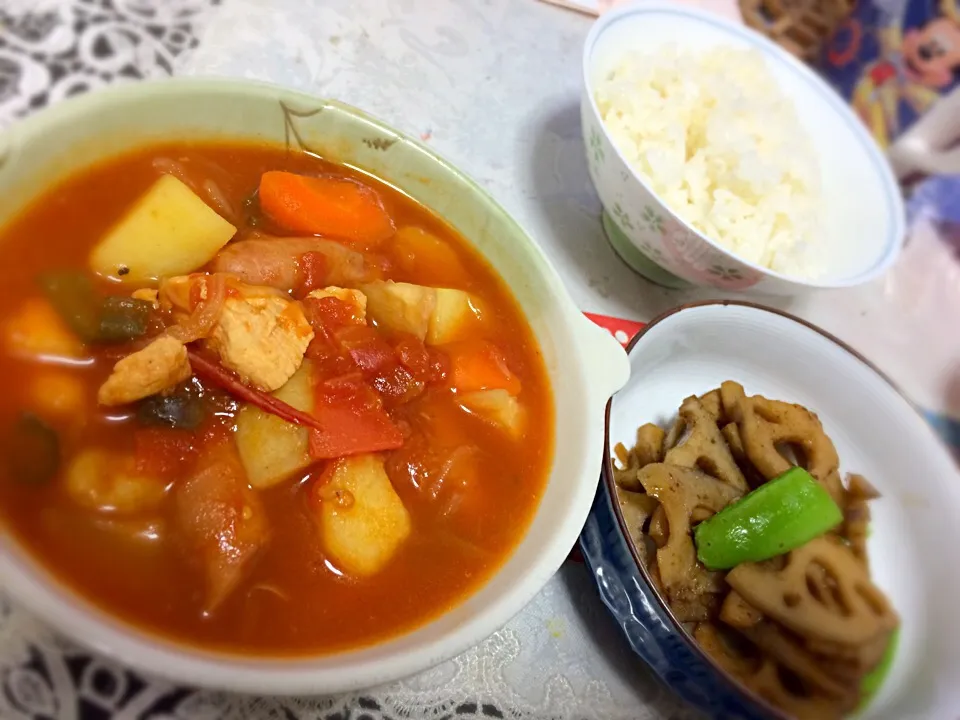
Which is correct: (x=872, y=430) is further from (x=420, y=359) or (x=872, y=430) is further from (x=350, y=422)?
(x=350, y=422)

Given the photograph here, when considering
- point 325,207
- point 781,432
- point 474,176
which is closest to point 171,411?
point 325,207

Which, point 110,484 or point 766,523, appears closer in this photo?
point 110,484

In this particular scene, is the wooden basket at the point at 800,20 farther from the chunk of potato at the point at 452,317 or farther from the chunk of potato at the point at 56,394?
the chunk of potato at the point at 56,394

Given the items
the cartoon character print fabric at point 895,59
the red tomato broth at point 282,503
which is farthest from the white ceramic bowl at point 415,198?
the cartoon character print fabric at point 895,59

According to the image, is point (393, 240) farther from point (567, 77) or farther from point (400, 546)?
point (567, 77)

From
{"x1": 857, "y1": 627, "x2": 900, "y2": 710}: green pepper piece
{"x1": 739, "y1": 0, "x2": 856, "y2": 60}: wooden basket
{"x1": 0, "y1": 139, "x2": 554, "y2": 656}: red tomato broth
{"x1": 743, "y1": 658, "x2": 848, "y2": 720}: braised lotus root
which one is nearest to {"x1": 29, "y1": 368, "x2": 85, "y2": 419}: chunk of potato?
{"x1": 0, "y1": 139, "x2": 554, "y2": 656}: red tomato broth

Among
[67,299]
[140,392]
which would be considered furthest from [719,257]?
[67,299]
